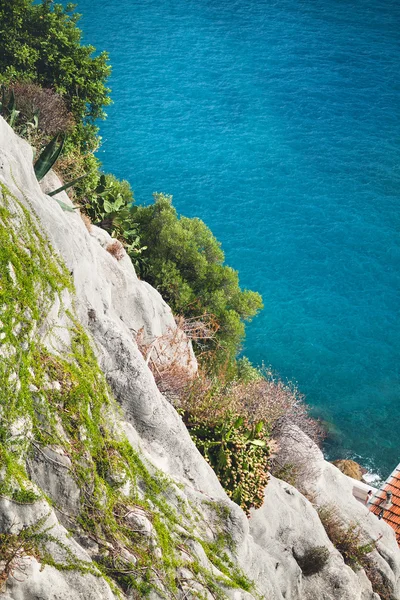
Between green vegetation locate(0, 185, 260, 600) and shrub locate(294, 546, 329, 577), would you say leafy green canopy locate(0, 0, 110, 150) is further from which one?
shrub locate(294, 546, 329, 577)

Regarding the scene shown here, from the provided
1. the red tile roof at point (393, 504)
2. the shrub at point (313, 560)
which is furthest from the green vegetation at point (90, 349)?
the red tile roof at point (393, 504)

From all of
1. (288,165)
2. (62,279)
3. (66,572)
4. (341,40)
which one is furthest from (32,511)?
(341,40)

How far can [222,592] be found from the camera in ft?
29.7

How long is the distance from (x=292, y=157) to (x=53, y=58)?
2290 cm

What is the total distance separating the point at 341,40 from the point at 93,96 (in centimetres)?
3434

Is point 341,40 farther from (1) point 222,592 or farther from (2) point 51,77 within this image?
(1) point 222,592

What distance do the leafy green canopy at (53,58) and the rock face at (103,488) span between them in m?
10.8

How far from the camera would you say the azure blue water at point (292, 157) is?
31516 mm

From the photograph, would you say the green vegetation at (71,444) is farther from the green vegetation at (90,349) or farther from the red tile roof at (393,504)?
the red tile roof at (393,504)

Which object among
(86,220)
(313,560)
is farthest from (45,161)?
(313,560)

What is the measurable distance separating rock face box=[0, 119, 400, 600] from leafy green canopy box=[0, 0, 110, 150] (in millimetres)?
10767

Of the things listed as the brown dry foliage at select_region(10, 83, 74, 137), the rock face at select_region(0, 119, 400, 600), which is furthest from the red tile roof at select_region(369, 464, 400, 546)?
the brown dry foliage at select_region(10, 83, 74, 137)

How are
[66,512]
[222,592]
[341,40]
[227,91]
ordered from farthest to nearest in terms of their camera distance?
[341,40] < [227,91] < [222,592] < [66,512]

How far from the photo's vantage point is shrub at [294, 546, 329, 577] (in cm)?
1261
